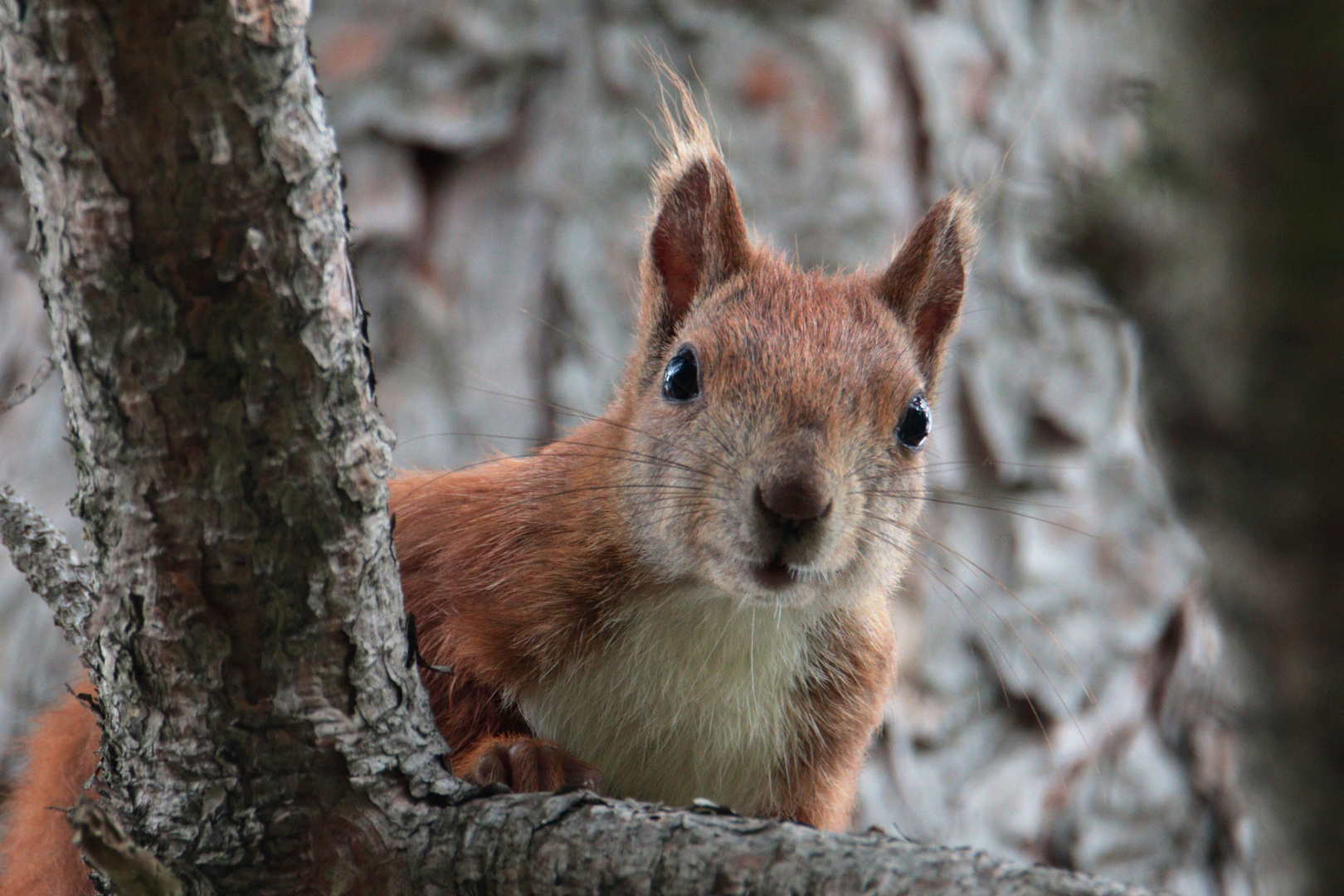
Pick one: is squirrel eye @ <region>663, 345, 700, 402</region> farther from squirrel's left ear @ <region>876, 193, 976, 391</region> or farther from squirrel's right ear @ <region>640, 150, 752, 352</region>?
squirrel's left ear @ <region>876, 193, 976, 391</region>

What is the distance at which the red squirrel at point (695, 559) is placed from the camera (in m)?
2.24

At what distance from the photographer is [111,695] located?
5.34 ft

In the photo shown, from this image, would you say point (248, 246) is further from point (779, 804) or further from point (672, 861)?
point (779, 804)

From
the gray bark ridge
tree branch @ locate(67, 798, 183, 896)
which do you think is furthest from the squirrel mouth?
tree branch @ locate(67, 798, 183, 896)

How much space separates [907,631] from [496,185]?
1949 mm

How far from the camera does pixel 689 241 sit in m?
2.81

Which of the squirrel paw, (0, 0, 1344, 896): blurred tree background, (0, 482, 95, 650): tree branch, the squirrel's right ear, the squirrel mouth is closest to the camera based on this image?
(0, 482, 95, 650): tree branch

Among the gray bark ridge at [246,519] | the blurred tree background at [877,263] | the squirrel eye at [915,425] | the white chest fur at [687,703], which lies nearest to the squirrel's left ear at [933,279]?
the squirrel eye at [915,425]

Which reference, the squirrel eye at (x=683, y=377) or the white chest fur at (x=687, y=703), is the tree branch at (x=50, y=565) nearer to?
the white chest fur at (x=687, y=703)

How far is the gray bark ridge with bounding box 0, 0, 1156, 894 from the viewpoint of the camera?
121cm

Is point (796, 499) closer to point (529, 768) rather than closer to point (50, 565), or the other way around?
point (529, 768)

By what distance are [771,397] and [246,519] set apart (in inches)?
43.9

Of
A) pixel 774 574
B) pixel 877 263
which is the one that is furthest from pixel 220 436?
pixel 877 263

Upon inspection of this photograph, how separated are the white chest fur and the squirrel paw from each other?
11.0 inches
